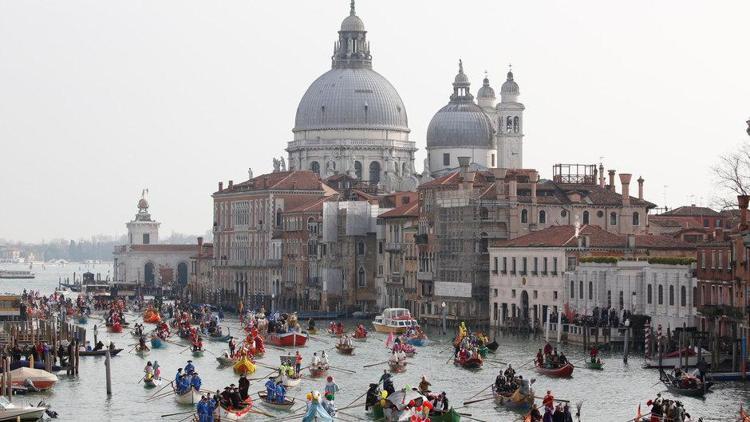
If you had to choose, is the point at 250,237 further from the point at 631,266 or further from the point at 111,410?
the point at 111,410

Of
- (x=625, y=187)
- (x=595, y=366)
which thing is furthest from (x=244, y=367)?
(x=625, y=187)

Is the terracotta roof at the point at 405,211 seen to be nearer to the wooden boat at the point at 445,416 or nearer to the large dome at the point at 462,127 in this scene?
the large dome at the point at 462,127

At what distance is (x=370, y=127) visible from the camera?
176 m

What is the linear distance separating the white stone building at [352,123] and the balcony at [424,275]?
53.1 meters

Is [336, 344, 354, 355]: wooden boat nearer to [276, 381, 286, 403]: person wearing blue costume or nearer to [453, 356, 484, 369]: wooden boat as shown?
[453, 356, 484, 369]: wooden boat

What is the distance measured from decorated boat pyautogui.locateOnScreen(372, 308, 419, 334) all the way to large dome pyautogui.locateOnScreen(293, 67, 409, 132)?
6940cm

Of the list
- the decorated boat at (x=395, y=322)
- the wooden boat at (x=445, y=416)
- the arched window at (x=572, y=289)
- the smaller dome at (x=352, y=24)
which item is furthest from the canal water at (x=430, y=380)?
the smaller dome at (x=352, y=24)

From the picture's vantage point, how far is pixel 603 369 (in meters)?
77.2

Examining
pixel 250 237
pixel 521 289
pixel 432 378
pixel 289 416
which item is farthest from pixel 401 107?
pixel 289 416

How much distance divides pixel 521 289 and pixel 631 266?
1372 centimetres

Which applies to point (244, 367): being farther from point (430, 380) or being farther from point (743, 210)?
point (743, 210)

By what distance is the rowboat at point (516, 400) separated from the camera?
65.0 metres

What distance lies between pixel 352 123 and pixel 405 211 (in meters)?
48.8

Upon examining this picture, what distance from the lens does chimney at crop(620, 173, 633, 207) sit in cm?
11012
